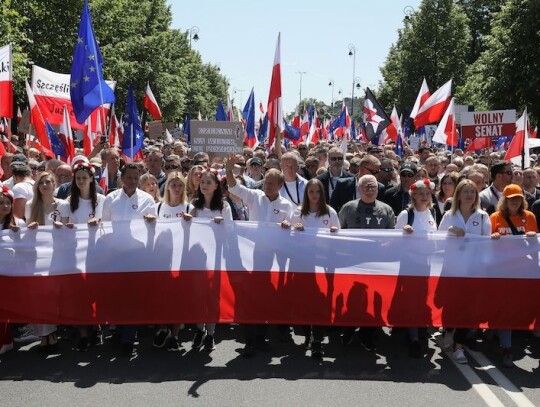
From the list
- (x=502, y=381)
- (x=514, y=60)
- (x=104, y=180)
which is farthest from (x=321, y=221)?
(x=514, y=60)

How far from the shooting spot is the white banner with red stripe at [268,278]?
24.3ft

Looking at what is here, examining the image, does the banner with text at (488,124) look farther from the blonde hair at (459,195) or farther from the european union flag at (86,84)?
the blonde hair at (459,195)

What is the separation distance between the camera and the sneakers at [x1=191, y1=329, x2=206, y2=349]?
7.65 meters

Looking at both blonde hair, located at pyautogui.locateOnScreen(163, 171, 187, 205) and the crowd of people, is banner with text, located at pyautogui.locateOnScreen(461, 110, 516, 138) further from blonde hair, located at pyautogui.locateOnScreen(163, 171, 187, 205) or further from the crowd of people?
blonde hair, located at pyautogui.locateOnScreen(163, 171, 187, 205)

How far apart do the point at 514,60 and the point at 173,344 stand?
31.2 meters

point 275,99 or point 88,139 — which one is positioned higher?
point 275,99

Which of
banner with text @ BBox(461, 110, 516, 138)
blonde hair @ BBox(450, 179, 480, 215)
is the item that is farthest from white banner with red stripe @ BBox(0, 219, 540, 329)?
banner with text @ BBox(461, 110, 516, 138)

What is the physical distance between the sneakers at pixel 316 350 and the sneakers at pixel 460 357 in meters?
1.19

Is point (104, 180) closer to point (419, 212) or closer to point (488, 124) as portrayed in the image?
point (419, 212)

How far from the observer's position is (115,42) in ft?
127

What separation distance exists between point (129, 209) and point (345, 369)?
101 inches

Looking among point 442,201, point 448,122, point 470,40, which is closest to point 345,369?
point 442,201

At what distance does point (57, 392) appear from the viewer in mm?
6195

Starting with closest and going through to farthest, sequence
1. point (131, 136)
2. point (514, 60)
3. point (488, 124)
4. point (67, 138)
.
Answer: point (67, 138) → point (131, 136) → point (488, 124) → point (514, 60)
